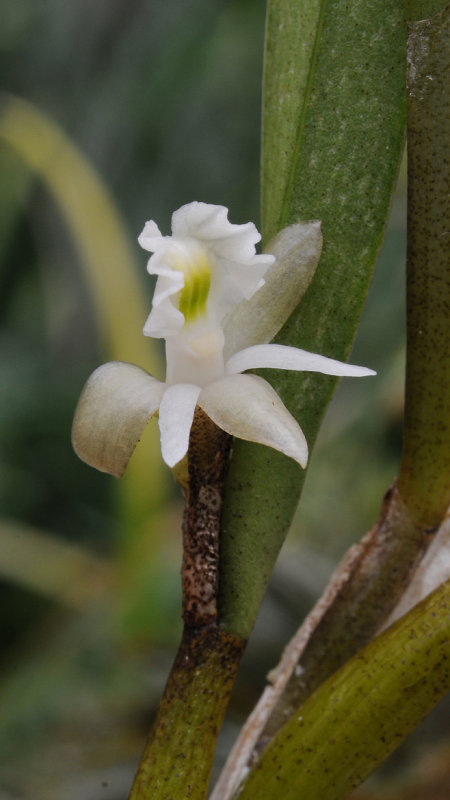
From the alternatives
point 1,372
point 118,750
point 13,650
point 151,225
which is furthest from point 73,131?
point 151,225

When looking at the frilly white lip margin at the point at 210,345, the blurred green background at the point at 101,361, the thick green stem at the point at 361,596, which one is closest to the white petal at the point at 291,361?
the frilly white lip margin at the point at 210,345

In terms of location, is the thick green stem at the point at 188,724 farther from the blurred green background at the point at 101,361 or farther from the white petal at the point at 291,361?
the blurred green background at the point at 101,361

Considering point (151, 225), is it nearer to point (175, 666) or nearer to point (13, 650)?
point (175, 666)

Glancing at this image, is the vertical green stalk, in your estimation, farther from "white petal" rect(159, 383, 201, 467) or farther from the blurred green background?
the blurred green background

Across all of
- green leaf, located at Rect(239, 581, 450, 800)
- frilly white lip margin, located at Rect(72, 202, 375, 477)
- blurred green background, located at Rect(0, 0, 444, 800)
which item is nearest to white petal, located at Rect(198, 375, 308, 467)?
frilly white lip margin, located at Rect(72, 202, 375, 477)

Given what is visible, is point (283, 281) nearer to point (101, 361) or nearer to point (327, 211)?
point (327, 211)

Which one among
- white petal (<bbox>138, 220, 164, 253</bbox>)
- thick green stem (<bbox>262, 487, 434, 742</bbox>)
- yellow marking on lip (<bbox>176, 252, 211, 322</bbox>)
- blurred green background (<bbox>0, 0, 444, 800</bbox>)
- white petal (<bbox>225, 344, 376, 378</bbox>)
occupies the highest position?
blurred green background (<bbox>0, 0, 444, 800</bbox>)
